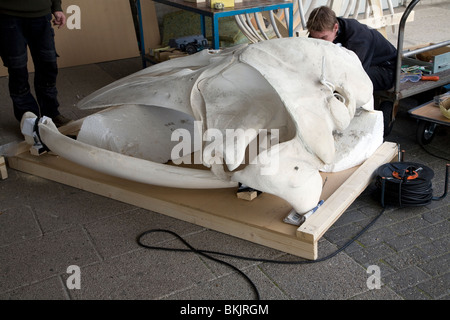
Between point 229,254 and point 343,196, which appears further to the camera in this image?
point 343,196

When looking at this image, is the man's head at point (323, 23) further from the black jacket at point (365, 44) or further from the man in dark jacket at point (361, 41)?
the black jacket at point (365, 44)

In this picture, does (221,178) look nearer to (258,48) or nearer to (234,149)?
(234,149)

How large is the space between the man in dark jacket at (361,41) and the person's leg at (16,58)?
2.45 meters

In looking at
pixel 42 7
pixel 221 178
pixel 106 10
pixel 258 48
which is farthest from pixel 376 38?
pixel 106 10

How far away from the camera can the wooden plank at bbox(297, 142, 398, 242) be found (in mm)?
2906

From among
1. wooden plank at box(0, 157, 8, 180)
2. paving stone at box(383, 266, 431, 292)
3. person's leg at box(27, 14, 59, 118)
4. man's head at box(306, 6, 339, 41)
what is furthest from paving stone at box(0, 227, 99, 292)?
man's head at box(306, 6, 339, 41)

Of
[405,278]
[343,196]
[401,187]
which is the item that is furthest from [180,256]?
[401,187]

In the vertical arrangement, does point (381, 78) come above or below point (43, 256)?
above

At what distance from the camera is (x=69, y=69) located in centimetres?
700

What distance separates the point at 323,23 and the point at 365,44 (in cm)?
46

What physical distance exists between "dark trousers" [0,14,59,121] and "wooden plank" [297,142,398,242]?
2.91m

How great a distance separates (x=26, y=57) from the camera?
455 cm

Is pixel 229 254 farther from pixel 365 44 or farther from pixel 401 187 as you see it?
pixel 365 44

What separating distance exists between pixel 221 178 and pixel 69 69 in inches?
183
